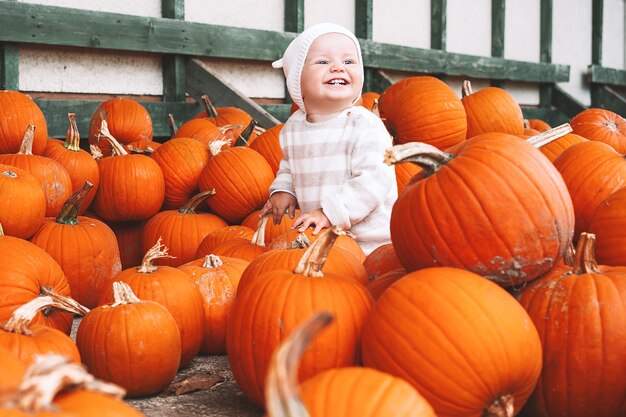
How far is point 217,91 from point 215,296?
2.90 meters

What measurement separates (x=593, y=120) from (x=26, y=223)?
3132mm

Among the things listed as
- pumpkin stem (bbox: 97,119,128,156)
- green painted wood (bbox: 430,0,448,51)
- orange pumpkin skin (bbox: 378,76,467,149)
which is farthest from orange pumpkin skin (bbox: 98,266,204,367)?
green painted wood (bbox: 430,0,448,51)

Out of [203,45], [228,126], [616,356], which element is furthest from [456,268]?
[203,45]

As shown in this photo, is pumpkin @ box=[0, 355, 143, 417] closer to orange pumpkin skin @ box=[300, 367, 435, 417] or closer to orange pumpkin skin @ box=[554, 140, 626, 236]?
orange pumpkin skin @ box=[300, 367, 435, 417]

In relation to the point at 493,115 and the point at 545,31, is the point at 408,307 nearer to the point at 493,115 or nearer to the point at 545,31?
the point at 493,115

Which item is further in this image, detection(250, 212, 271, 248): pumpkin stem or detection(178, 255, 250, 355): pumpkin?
detection(250, 212, 271, 248): pumpkin stem

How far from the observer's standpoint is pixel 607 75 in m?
9.71

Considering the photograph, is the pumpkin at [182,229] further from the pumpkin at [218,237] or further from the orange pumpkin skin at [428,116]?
the orange pumpkin skin at [428,116]

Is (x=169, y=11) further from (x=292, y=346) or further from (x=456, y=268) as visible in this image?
(x=292, y=346)

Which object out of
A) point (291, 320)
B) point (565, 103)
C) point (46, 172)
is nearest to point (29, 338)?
point (291, 320)

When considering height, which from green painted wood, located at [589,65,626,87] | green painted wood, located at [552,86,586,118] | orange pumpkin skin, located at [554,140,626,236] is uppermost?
green painted wood, located at [589,65,626,87]

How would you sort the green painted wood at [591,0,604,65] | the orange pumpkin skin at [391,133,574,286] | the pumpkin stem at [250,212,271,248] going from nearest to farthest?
the orange pumpkin skin at [391,133,574,286], the pumpkin stem at [250,212,271,248], the green painted wood at [591,0,604,65]

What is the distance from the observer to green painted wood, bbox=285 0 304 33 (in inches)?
243

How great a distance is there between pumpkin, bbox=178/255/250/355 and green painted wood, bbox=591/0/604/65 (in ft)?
28.5
